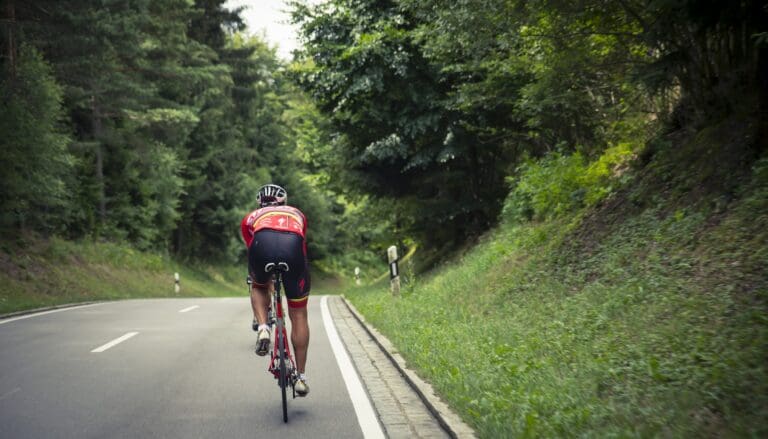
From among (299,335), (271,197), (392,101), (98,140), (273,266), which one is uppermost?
(98,140)

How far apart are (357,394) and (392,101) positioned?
12.2 metres

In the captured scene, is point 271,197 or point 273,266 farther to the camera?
point 271,197

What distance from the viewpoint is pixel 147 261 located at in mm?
32500

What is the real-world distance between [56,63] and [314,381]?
20.4m

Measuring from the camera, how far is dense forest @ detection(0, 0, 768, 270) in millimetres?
9305

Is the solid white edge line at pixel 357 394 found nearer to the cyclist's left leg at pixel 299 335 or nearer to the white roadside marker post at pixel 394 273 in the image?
the cyclist's left leg at pixel 299 335

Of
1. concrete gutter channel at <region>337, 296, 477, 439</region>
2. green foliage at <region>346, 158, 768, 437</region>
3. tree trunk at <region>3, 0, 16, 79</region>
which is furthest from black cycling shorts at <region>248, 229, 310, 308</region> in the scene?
tree trunk at <region>3, 0, 16, 79</region>

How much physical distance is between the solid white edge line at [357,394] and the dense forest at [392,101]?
4504 millimetres

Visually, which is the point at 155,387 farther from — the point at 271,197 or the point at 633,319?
the point at 633,319

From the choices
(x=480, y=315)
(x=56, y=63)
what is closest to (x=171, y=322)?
(x=480, y=315)

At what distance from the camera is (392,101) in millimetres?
17891

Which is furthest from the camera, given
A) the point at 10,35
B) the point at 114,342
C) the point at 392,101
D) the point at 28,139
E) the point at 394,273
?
the point at 10,35

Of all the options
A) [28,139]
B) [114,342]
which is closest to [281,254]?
[114,342]

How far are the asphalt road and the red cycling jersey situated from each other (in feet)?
5.12
